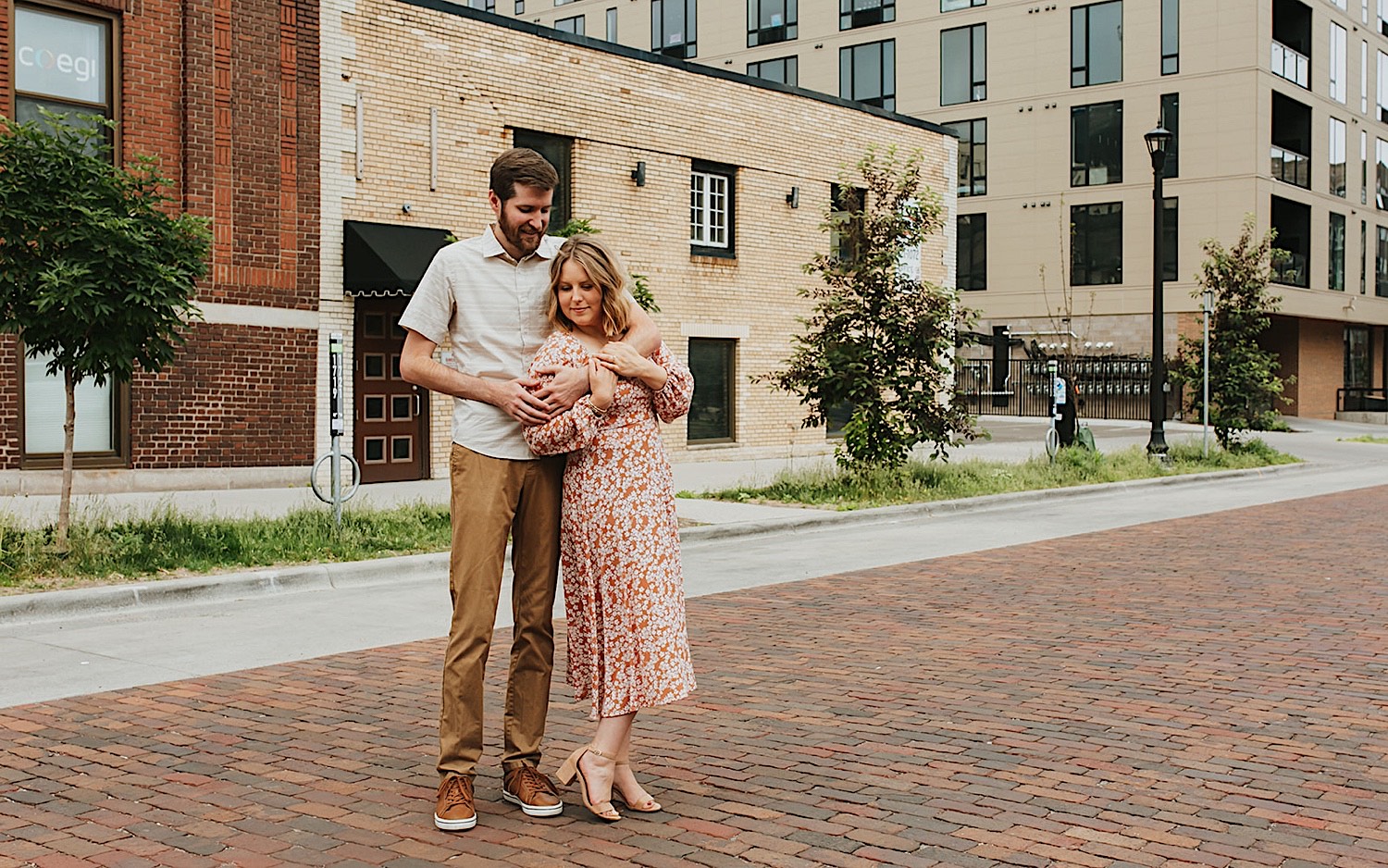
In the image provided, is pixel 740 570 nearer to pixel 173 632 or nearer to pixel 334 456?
pixel 334 456

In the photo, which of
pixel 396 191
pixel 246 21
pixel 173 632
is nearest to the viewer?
pixel 173 632

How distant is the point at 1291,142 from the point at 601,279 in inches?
1866

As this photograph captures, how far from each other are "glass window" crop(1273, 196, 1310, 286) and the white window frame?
26.6 metres

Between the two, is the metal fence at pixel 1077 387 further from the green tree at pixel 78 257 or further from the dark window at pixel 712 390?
the green tree at pixel 78 257

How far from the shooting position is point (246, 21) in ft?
57.3

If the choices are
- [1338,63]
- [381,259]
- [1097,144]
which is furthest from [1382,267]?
[381,259]

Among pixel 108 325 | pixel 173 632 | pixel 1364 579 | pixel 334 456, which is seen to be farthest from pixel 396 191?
pixel 1364 579

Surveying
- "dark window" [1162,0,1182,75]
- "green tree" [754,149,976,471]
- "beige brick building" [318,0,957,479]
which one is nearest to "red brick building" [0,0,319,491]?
"beige brick building" [318,0,957,479]

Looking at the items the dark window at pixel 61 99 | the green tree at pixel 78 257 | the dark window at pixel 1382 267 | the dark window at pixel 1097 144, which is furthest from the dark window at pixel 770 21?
the green tree at pixel 78 257

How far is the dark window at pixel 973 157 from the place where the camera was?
46.9 meters

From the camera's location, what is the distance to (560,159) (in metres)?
21.7

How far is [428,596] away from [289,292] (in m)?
8.90

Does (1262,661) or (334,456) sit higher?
(334,456)

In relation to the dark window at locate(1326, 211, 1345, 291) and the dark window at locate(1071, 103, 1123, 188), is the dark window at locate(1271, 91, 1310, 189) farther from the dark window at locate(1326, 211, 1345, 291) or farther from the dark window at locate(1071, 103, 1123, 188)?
the dark window at locate(1071, 103, 1123, 188)
